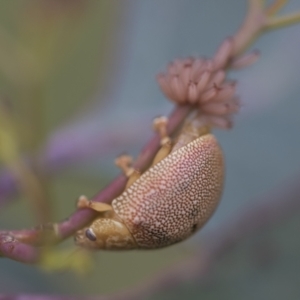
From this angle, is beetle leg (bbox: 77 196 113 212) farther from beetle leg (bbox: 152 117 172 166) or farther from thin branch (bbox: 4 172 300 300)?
thin branch (bbox: 4 172 300 300)

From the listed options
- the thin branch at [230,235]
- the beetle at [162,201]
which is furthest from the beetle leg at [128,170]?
the thin branch at [230,235]

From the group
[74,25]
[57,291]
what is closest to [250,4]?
[57,291]

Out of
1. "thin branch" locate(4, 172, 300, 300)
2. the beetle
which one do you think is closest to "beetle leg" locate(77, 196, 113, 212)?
the beetle

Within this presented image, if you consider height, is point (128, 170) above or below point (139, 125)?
below

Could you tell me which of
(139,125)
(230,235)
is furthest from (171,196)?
(139,125)

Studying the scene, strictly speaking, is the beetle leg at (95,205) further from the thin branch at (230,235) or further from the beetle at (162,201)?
the thin branch at (230,235)

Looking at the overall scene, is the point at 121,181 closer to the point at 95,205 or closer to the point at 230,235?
the point at 95,205

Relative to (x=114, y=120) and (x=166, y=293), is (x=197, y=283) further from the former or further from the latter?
(x=114, y=120)
